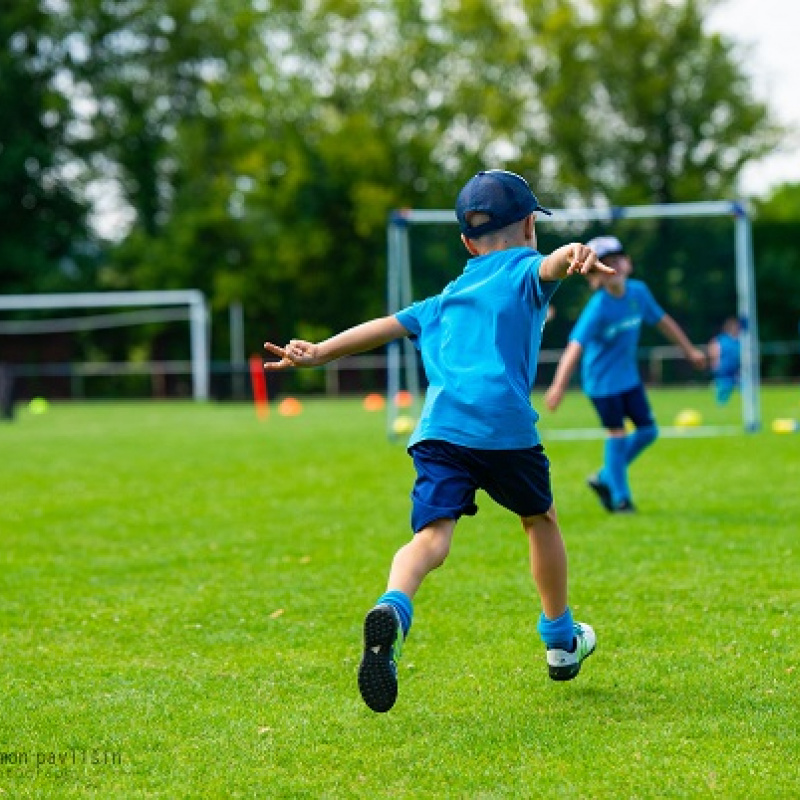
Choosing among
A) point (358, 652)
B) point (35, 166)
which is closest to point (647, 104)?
point (35, 166)

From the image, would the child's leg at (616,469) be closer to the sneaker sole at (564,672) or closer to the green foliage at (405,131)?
the sneaker sole at (564,672)

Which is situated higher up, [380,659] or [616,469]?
[616,469]

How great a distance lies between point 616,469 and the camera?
34.5 ft

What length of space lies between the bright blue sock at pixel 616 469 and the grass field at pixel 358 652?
193mm

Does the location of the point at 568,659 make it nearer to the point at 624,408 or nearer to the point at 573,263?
the point at 573,263

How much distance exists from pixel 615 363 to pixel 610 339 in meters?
0.18

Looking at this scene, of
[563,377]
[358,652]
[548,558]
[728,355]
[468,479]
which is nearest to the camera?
[468,479]

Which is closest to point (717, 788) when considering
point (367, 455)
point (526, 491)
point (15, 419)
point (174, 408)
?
point (526, 491)

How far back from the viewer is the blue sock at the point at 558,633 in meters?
5.21

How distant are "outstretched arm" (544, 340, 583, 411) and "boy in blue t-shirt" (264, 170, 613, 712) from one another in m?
4.54

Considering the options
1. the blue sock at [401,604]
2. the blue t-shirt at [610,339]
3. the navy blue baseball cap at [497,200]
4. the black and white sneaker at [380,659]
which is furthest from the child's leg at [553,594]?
the blue t-shirt at [610,339]

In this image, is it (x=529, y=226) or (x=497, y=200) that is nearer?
(x=497, y=200)

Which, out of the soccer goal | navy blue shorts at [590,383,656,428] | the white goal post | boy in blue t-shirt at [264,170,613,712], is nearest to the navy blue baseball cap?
boy in blue t-shirt at [264,170,613,712]

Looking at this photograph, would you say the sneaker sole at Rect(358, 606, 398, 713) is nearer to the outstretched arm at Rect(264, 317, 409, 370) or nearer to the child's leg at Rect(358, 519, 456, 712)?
the child's leg at Rect(358, 519, 456, 712)
